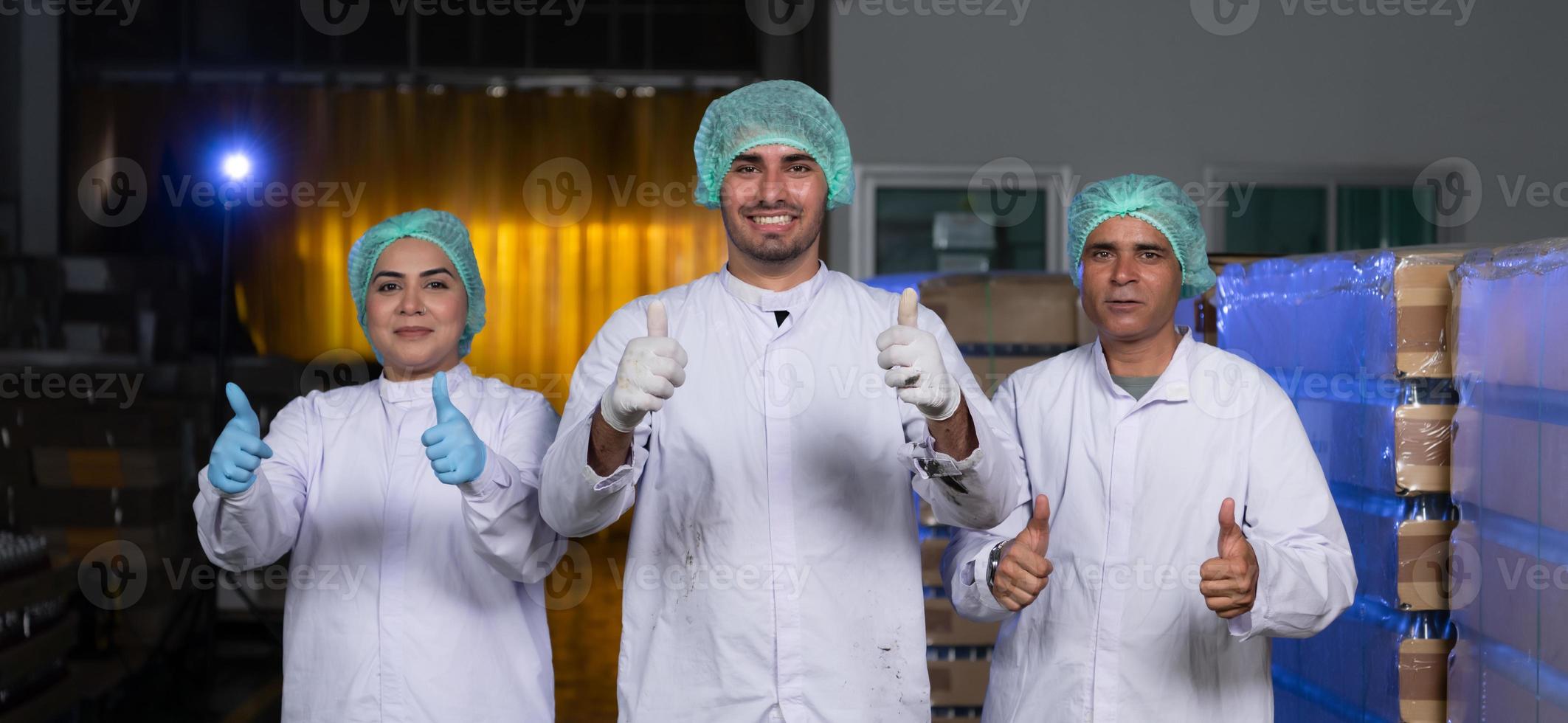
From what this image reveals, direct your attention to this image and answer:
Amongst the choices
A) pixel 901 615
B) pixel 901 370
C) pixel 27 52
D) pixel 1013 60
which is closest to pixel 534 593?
pixel 901 615

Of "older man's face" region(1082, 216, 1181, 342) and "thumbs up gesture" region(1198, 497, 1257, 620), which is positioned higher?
"older man's face" region(1082, 216, 1181, 342)

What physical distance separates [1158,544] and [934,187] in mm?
4600

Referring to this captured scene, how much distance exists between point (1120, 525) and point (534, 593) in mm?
998

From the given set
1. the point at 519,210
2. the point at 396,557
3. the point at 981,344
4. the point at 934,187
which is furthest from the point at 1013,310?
the point at 519,210

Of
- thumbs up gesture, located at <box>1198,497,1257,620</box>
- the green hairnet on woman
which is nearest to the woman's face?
the green hairnet on woman

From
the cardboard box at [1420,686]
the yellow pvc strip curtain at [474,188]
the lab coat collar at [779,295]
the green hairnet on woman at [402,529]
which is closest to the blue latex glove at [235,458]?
the green hairnet on woman at [402,529]

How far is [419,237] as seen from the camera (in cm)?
209

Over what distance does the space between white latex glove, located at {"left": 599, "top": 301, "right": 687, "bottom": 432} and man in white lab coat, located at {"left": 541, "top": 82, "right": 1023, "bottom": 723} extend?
13 cm

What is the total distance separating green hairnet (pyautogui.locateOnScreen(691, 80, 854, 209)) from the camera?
1820mm

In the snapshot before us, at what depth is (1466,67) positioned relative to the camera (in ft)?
21.4

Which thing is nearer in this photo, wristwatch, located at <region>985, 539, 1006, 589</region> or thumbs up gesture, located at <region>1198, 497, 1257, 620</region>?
thumbs up gesture, located at <region>1198, 497, 1257, 620</region>

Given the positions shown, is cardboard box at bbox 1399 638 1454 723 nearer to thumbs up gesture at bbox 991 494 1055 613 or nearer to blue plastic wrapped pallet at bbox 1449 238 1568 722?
blue plastic wrapped pallet at bbox 1449 238 1568 722

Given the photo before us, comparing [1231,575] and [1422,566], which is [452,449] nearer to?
[1231,575]

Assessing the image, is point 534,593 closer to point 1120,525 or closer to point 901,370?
point 901,370
